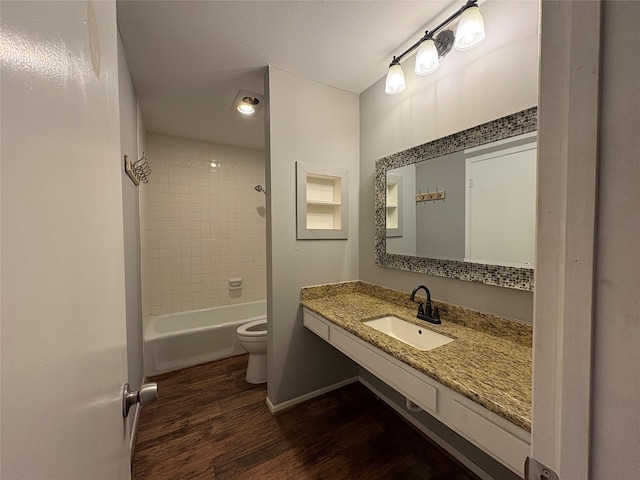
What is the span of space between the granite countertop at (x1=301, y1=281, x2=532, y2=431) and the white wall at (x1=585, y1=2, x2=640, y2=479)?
526 mm

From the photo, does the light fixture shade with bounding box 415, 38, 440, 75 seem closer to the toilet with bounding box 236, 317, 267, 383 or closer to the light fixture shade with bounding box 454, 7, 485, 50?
the light fixture shade with bounding box 454, 7, 485, 50

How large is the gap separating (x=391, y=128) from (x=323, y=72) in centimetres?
64

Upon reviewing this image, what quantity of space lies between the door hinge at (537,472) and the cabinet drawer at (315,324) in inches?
48.8

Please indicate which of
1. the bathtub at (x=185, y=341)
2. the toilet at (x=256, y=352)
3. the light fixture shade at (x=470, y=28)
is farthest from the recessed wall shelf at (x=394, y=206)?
the bathtub at (x=185, y=341)

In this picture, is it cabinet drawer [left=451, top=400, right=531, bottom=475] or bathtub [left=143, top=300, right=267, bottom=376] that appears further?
bathtub [left=143, top=300, right=267, bottom=376]

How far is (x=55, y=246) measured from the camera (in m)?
0.29

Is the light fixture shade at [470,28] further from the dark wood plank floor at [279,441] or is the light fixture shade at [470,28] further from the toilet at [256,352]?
the toilet at [256,352]

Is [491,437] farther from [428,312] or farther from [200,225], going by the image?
[200,225]

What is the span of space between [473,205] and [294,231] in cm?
114

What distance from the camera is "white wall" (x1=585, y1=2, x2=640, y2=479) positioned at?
27 centimetres

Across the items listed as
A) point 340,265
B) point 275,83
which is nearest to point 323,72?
point 275,83

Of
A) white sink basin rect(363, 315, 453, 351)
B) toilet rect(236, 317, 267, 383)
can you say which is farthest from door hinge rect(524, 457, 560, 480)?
toilet rect(236, 317, 267, 383)

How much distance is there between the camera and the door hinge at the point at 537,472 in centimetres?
35

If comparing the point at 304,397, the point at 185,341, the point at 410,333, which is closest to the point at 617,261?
the point at 410,333
